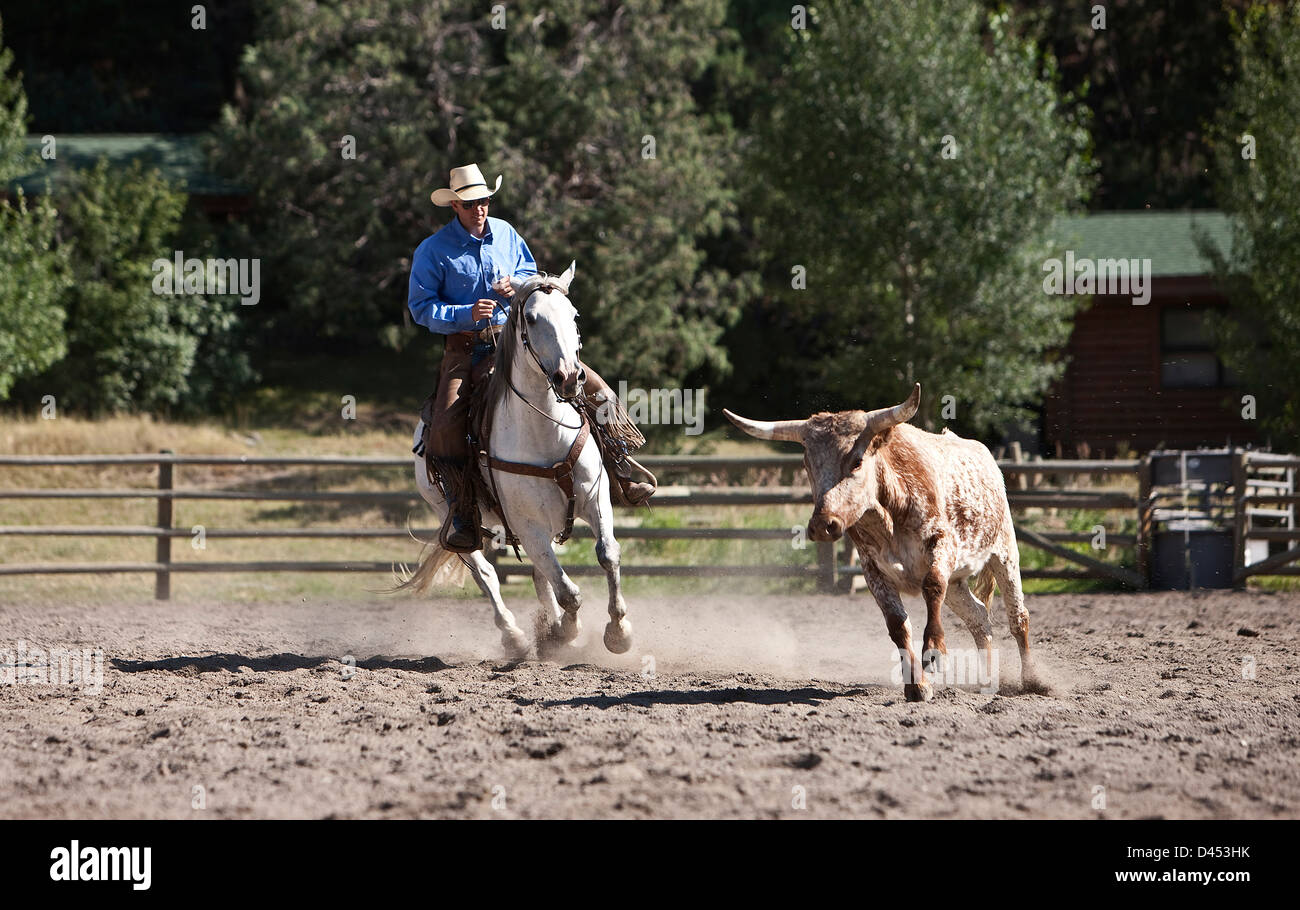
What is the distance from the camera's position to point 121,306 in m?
22.5

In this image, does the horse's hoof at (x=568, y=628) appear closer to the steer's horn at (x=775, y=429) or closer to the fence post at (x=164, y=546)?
the steer's horn at (x=775, y=429)

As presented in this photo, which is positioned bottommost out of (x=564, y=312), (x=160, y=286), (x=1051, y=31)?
(x=564, y=312)

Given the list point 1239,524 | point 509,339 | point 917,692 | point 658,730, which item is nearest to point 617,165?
point 1239,524

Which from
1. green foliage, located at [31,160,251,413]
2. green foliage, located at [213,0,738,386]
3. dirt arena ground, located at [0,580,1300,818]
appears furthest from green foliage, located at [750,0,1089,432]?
green foliage, located at [31,160,251,413]

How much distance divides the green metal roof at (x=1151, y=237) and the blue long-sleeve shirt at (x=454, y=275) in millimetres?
15263

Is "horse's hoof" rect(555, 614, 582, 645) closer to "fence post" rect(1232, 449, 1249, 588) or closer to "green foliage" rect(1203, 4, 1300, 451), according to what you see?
"fence post" rect(1232, 449, 1249, 588)

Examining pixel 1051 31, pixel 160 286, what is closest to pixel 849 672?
pixel 160 286

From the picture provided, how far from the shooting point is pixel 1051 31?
32.8 metres

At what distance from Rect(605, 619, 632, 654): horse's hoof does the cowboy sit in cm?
92

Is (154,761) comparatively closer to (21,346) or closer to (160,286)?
(21,346)

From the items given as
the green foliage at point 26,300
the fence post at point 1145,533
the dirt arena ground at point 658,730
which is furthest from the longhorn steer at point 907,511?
the green foliage at point 26,300

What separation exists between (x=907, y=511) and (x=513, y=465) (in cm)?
232

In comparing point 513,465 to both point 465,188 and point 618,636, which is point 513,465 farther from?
point 465,188

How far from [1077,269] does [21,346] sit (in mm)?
16102
